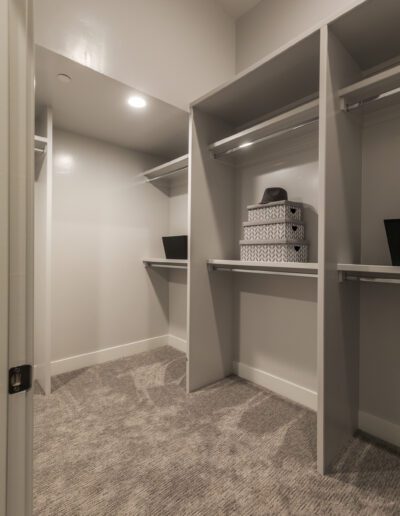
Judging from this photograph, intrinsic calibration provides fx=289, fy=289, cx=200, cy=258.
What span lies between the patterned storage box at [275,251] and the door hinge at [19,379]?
4.85ft

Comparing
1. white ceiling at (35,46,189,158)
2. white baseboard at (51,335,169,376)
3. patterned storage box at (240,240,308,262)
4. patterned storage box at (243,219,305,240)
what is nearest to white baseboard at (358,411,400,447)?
patterned storage box at (240,240,308,262)

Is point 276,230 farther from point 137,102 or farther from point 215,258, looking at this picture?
point 137,102

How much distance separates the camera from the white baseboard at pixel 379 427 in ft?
5.14

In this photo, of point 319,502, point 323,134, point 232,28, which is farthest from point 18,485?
point 232,28

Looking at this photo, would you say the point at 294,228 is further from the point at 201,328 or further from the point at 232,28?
the point at 232,28

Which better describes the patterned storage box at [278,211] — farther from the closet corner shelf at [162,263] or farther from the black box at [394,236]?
the closet corner shelf at [162,263]

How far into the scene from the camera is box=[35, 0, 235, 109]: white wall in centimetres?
153

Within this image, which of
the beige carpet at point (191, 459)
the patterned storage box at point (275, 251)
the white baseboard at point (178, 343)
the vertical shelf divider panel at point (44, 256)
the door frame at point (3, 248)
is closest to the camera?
the door frame at point (3, 248)

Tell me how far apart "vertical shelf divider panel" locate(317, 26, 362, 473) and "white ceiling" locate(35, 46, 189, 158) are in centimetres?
107

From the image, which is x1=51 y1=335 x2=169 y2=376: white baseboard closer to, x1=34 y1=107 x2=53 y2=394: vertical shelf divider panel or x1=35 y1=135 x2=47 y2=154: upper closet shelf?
x1=34 y1=107 x2=53 y2=394: vertical shelf divider panel

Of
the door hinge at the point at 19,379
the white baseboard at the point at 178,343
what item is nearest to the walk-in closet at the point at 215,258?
the door hinge at the point at 19,379

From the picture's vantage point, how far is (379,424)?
162 centimetres

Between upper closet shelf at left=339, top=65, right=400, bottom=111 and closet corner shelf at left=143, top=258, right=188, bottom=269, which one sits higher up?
upper closet shelf at left=339, top=65, right=400, bottom=111

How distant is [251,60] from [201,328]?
211 cm
